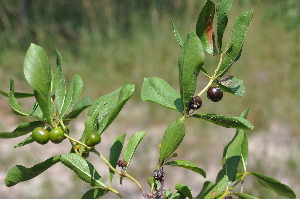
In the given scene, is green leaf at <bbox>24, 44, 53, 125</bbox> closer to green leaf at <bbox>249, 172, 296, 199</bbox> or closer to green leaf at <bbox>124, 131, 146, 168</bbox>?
green leaf at <bbox>124, 131, 146, 168</bbox>

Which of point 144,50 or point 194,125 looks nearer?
point 194,125

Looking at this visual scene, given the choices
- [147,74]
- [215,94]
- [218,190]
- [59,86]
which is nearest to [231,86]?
[215,94]

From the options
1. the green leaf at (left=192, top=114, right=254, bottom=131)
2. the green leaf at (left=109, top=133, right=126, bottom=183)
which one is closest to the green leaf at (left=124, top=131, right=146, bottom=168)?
the green leaf at (left=109, top=133, right=126, bottom=183)

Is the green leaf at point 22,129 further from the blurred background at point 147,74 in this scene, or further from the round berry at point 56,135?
the blurred background at point 147,74

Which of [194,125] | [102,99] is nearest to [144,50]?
[194,125]

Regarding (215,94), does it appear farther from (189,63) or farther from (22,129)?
(22,129)

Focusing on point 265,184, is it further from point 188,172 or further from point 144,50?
point 144,50
